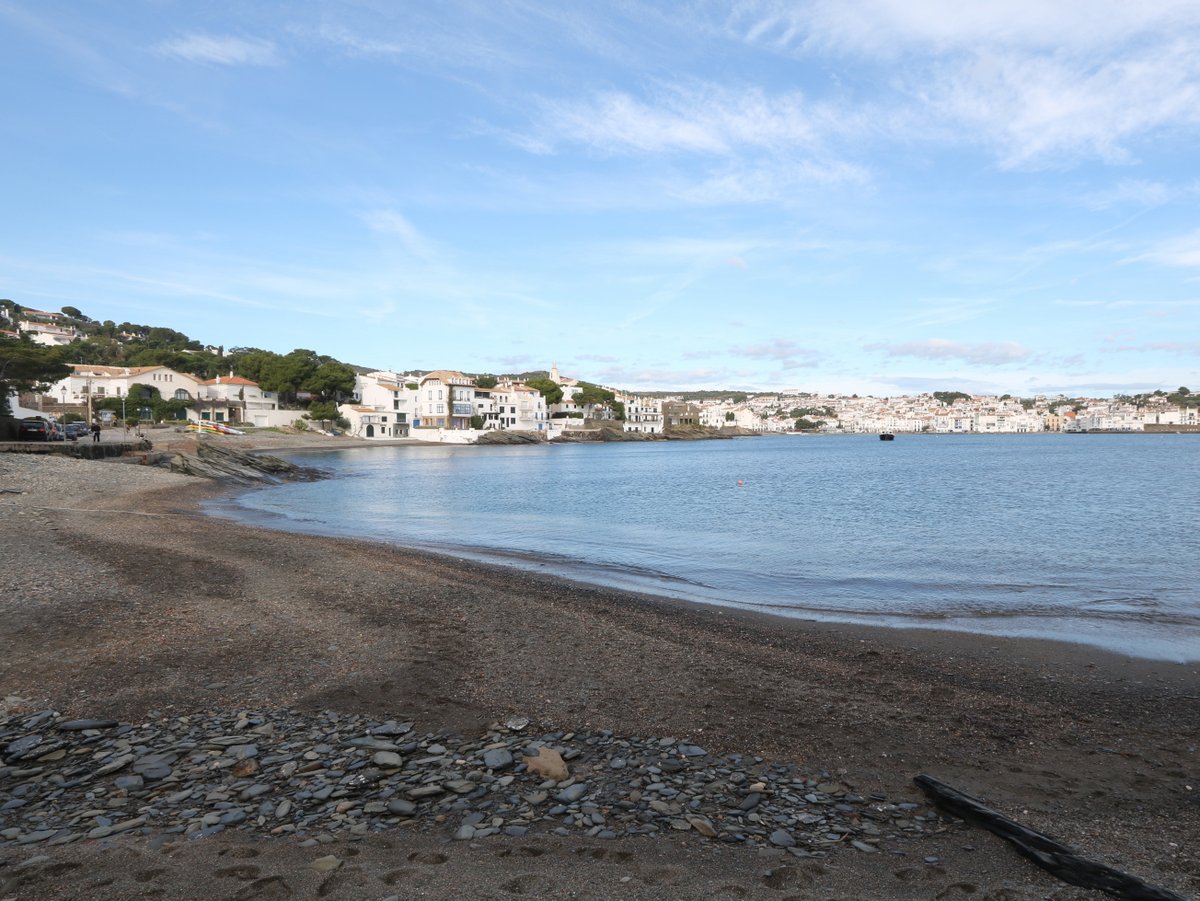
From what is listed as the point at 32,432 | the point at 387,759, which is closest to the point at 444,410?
the point at 32,432

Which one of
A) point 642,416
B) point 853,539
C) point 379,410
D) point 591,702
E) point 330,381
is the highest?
Answer: point 330,381

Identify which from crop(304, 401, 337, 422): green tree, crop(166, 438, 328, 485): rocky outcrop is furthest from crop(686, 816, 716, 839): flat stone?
crop(304, 401, 337, 422): green tree

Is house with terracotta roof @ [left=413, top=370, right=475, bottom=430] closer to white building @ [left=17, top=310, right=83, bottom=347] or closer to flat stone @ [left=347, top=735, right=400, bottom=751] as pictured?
white building @ [left=17, top=310, right=83, bottom=347]

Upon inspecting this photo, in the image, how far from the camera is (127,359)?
12094 centimetres

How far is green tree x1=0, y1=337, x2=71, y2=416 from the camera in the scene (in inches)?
1597

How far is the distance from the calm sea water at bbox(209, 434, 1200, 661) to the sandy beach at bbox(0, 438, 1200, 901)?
246 cm

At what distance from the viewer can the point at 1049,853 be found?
4625 millimetres

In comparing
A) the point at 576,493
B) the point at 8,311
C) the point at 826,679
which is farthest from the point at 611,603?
the point at 8,311

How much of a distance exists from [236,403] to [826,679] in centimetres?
10347

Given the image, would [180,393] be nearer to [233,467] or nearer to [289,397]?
[289,397]

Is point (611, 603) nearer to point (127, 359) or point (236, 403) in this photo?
point (236, 403)

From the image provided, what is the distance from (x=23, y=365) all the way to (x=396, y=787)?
48.4 meters

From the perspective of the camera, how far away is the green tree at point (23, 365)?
40.6 meters

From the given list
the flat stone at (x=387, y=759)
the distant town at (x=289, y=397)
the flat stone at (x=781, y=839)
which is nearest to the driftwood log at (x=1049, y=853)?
the flat stone at (x=781, y=839)
